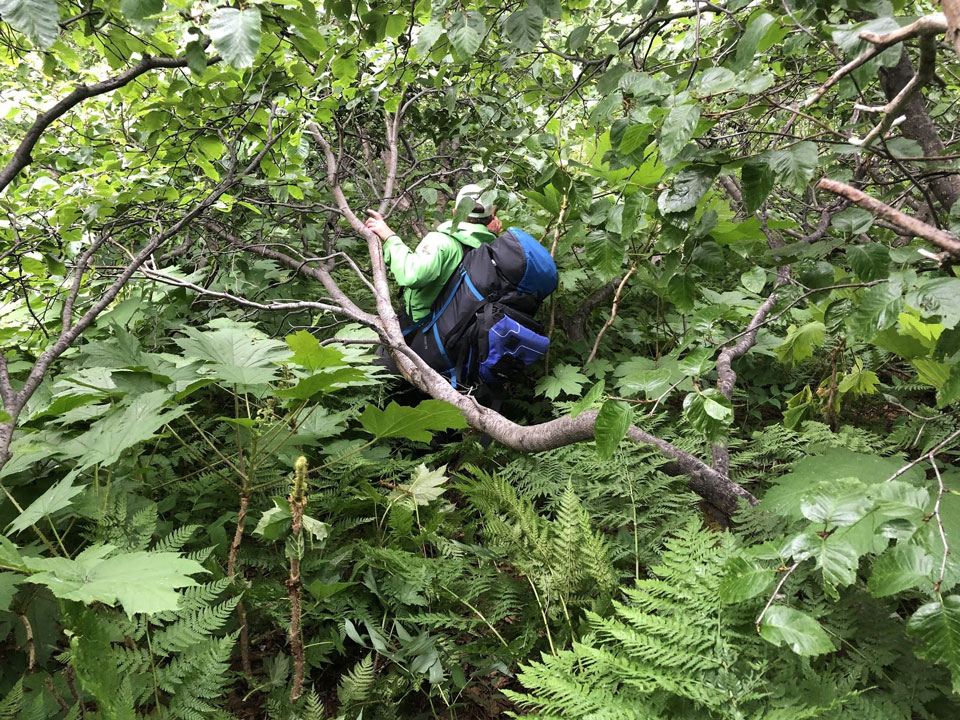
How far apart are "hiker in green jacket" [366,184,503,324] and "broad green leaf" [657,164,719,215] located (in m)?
2.49

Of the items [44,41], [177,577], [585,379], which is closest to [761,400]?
[585,379]

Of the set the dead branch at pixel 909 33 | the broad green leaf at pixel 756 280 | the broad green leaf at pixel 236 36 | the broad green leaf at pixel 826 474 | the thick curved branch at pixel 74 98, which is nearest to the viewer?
the dead branch at pixel 909 33

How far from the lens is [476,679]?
196cm

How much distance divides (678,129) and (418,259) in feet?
9.39

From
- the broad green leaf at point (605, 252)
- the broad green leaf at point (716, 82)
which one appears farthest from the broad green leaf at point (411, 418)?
the broad green leaf at point (716, 82)

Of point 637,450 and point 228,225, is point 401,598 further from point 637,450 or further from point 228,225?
point 228,225

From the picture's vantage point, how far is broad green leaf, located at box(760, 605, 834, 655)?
1057 mm

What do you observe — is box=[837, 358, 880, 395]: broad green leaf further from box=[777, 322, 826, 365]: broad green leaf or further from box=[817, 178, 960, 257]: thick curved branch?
box=[817, 178, 960, 257]: thick curved branch

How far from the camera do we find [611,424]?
3.72 feet

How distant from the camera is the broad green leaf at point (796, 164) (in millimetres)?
995

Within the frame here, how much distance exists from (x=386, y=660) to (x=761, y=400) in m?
3.21

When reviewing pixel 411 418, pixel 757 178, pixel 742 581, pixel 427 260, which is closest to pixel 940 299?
pixel 757 178

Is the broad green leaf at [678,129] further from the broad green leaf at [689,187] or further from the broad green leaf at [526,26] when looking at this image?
the broad green leaf at [526,26]

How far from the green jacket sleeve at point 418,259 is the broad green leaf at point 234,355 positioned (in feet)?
5.54
